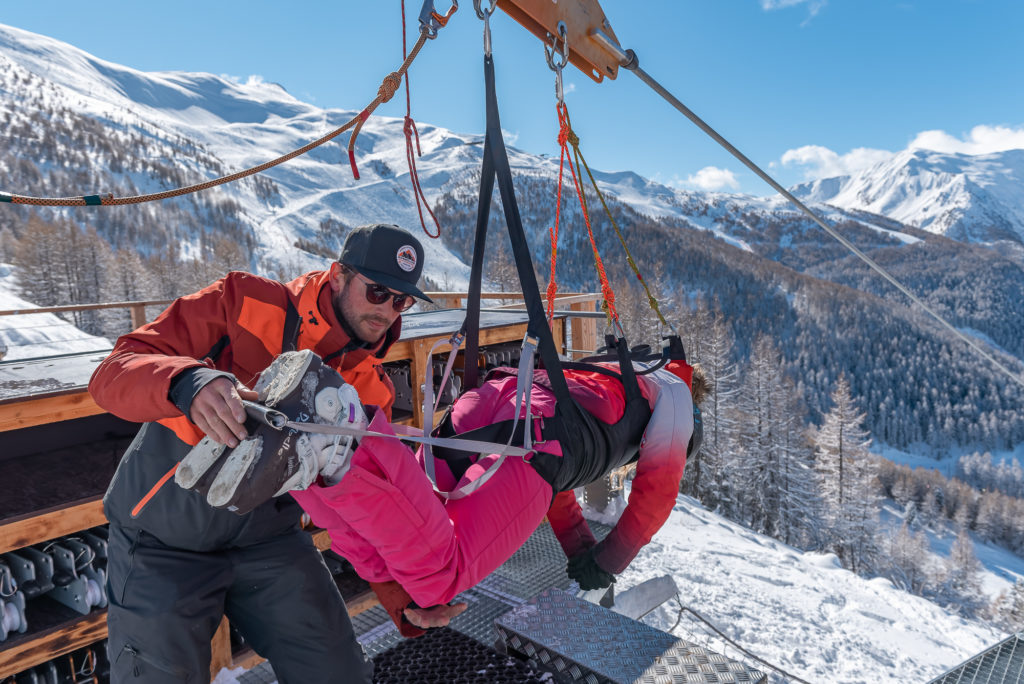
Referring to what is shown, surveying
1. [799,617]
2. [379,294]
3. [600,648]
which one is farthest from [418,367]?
[799,617]

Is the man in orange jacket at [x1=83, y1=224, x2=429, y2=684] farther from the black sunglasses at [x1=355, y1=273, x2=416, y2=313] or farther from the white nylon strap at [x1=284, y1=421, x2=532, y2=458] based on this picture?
the white nylon strap at [x1=284, y1=421, x2=532, y2=458]

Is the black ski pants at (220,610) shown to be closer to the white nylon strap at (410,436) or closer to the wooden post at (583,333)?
the white nylon strap at (410,436)

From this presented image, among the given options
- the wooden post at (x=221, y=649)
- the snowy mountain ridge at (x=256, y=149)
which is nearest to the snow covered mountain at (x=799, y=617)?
the wooden post at (x=221, y=649)

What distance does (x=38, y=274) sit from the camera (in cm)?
4397

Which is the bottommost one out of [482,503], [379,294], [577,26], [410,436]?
[482,503]

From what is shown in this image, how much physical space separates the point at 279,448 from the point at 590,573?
2105 millimetres

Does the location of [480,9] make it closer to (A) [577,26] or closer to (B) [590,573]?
(A) [577,26]

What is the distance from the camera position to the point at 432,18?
2385mm

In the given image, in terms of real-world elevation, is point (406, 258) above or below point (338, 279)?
above

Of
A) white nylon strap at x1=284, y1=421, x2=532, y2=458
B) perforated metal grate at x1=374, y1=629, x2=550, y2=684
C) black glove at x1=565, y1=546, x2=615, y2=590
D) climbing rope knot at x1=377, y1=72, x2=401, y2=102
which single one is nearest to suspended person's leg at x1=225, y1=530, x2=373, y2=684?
perforated metal grate at x1=374, y1=629, x2=550, y2=684

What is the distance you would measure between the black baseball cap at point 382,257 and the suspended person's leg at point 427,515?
0.74m

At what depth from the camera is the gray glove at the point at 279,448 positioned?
1.45m

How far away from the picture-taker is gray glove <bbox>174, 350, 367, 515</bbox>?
1.45 meters

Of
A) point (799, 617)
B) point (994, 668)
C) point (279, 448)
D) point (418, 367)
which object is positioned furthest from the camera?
point (799, 617)
